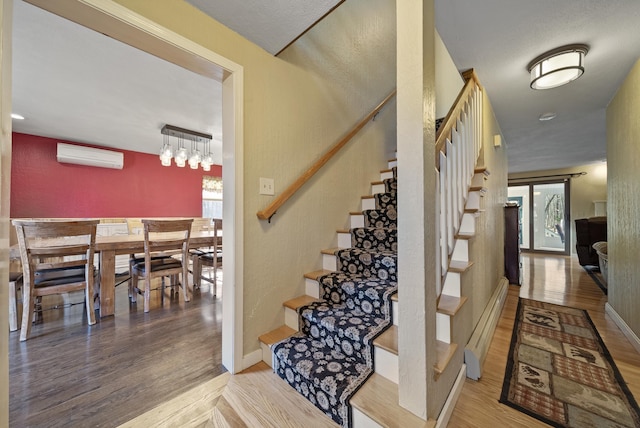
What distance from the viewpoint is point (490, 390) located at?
1362 millimetres

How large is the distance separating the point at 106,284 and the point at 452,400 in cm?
305

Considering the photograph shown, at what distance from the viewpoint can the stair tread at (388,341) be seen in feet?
3.97

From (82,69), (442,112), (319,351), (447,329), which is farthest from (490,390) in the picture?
(82,69)

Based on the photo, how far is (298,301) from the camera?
1821 mm

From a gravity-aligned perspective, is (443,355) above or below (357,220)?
below

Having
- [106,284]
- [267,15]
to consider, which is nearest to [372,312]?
[267,15]

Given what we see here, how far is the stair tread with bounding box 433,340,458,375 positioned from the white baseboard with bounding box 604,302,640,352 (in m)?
1.78

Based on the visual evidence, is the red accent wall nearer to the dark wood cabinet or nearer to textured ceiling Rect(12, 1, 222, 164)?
textured ceiling Rect(12, 1, 222, 164)

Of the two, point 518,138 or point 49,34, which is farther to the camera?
point 518,138

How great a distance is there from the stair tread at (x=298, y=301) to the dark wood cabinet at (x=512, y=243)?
117 inches

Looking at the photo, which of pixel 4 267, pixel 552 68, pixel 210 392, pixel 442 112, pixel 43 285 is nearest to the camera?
pixel 4 267

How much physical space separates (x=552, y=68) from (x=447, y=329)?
200cm

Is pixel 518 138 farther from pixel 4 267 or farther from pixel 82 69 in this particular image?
pixel 82 69

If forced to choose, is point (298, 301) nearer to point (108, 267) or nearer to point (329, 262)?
point (329, 262)
